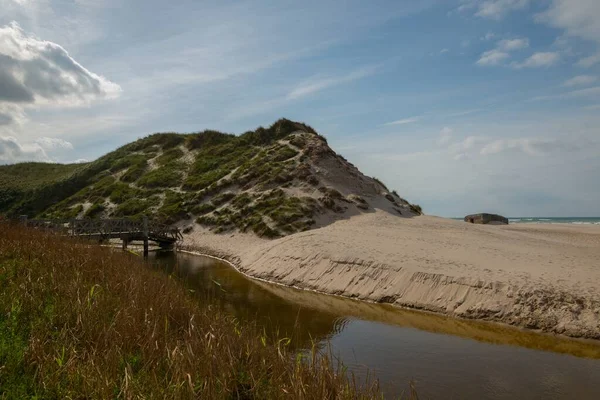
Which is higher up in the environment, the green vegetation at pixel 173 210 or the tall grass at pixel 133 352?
the green vegetation at pixel 173 210

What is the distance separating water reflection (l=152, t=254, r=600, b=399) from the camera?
9.77 metres

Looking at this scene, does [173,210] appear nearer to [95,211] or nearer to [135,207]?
[135,207]

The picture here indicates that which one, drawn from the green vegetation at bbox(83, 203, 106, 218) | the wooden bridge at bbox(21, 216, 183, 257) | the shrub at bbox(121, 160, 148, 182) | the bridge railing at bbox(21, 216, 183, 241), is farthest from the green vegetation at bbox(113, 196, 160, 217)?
the shrub at bbox(121, 160, 148, 182)

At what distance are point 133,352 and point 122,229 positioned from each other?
2965 cm

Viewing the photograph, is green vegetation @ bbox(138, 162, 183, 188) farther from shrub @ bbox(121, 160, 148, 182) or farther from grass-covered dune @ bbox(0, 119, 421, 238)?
shrub @ bbox(121, 160, 148, 182)

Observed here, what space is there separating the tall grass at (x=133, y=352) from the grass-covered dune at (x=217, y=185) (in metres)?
24.6

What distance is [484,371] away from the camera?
10.8 metres

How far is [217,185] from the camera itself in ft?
146

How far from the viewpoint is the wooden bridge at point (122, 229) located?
30.5m

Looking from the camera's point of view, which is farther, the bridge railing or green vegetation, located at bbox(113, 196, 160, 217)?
green vegetation, located at bbox(113, 196, 160, 217)

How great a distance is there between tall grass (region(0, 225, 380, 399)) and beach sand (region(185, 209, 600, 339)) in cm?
1060

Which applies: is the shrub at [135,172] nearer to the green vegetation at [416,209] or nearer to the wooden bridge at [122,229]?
the wooden bridge at [122,229]

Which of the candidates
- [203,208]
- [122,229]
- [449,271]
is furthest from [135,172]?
[449,271]

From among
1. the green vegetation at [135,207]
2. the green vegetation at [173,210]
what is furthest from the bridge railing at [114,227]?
the green vegetation at [135,207]
